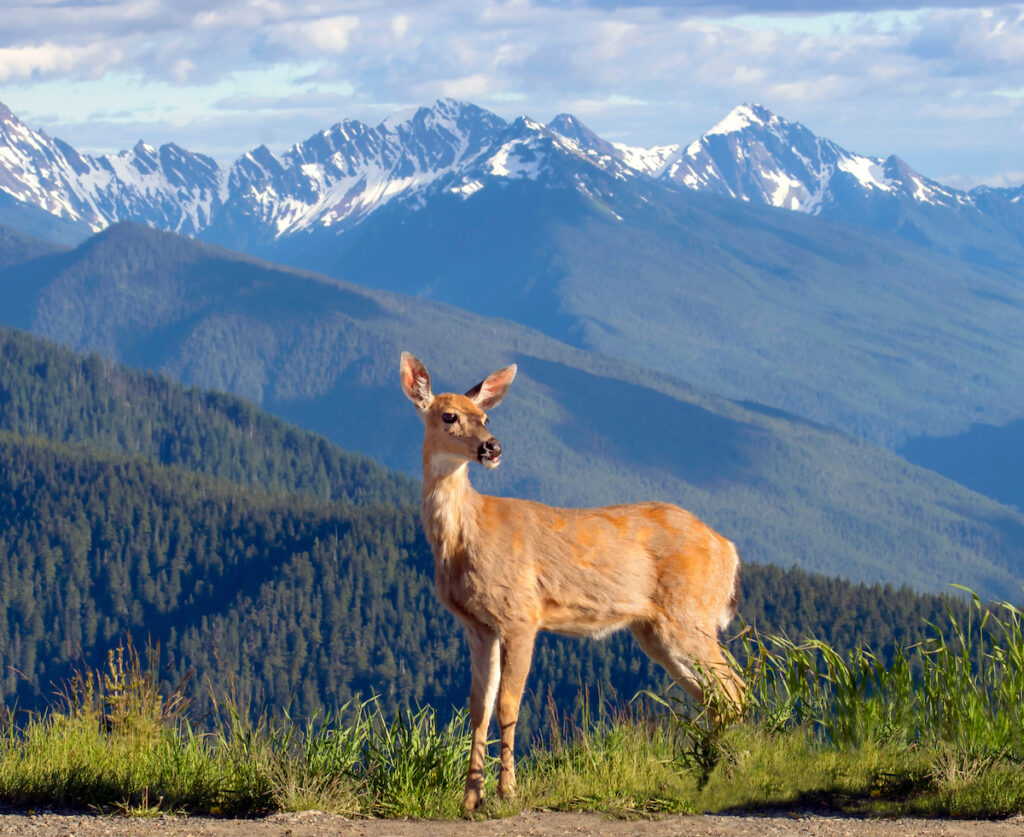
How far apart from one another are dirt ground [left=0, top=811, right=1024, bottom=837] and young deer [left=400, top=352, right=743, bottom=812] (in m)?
1.00

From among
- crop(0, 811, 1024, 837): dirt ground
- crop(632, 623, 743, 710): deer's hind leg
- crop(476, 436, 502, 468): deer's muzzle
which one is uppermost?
crop(476, 436, 502, 468): deer's muzzle

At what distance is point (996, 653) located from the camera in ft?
41.4

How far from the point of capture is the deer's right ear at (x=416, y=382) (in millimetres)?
12891

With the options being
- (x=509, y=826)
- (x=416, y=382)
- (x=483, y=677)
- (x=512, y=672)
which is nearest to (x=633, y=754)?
(x=512, y=672)

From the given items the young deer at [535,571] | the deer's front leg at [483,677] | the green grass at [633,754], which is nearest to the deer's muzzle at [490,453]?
the young deer at [535,571]

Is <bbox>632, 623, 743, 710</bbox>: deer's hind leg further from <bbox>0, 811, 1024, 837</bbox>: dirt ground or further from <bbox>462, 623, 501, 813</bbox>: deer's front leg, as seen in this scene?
<bbox>0, 811, 1024, 837</bbox>: dirt ground

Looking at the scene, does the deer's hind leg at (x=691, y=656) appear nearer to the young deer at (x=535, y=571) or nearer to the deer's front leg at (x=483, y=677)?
the young deer at (x=535, y=571)

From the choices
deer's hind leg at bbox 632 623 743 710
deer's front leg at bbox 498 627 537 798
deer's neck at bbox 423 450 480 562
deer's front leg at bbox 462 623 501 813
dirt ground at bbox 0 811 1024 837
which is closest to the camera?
dirt ground at bbox 0 811 1024 837

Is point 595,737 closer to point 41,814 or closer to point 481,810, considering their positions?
point 481,810

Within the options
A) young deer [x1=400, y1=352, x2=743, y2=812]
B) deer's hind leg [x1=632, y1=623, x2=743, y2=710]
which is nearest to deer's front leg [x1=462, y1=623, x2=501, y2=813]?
young deer [x1=400, y1=352, x2=743, y2=812]

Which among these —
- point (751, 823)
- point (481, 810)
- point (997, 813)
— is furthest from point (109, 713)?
point (997, 813)

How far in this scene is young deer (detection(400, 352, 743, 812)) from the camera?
480 inches

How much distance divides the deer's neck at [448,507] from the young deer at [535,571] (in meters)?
0.01

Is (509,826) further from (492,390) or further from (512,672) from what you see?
(492,390)
